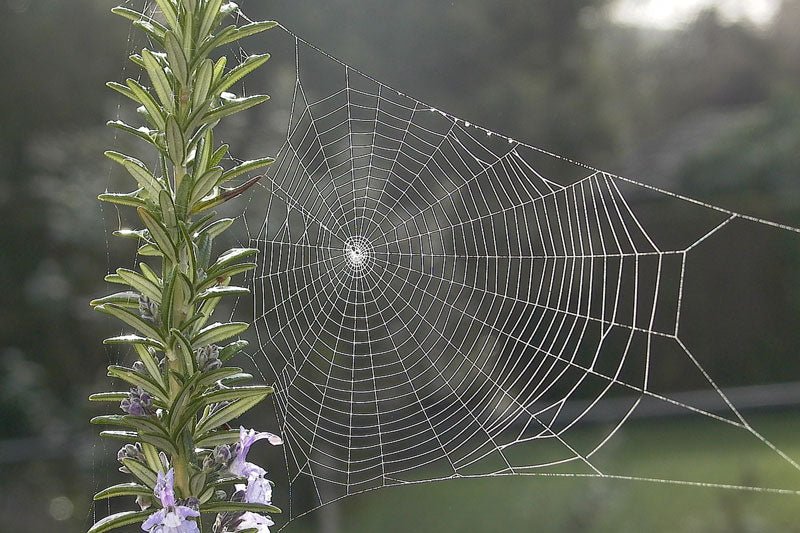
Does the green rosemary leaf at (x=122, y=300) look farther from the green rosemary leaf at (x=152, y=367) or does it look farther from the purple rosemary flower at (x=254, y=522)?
the purple rosemary flower at (x=254, y=522)

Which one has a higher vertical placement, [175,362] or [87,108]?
[87,108]

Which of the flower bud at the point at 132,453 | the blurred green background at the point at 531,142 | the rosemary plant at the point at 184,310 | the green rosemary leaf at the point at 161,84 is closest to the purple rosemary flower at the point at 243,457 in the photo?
the rosemary plant at the point at 184,310

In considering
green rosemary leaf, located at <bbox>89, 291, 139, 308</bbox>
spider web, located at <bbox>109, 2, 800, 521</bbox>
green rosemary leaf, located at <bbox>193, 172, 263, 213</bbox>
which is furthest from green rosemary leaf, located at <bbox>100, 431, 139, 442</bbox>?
spider web, located at <bbox>109, 2, 800, 521</bbox>

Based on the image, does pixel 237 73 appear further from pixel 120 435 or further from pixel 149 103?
pixel 120 435

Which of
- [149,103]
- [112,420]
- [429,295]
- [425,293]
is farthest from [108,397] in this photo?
[425,293]

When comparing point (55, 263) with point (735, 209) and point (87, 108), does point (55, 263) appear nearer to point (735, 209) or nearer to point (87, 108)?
point (87, 108)

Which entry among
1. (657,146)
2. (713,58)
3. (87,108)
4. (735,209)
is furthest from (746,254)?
(87,108)
